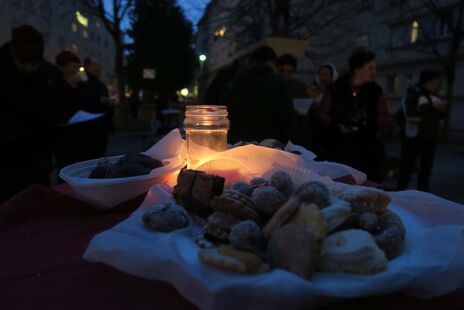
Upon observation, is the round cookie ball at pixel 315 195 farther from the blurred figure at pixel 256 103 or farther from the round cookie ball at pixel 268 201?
the blurred figure at pixel 256 103

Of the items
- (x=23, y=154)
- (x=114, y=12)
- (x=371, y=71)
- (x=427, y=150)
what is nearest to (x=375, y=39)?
(x=114, y=12)

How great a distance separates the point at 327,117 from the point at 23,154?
252 cm

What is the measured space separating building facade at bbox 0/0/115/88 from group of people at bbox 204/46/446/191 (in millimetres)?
6951

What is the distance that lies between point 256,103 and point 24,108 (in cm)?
163

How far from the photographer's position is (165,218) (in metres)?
0.89

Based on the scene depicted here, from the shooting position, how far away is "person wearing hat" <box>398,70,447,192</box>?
14.8 feet

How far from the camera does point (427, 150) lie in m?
4.63

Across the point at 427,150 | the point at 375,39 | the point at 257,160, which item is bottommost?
the point at 427,150

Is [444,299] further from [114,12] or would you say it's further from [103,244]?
[114,12]

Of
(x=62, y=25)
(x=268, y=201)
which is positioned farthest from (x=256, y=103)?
(x=62, y=25)

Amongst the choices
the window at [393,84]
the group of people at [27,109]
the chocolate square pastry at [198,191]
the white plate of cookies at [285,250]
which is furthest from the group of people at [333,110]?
the window at [393,84]

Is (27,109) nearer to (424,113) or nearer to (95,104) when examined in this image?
(95,104)

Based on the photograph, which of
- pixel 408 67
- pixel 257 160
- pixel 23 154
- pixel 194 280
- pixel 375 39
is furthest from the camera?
pixel 375 39

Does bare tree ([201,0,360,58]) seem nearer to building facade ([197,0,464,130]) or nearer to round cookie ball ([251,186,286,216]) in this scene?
building facade ([197,0,464,130])
